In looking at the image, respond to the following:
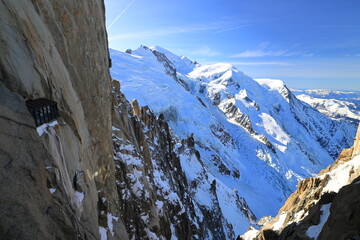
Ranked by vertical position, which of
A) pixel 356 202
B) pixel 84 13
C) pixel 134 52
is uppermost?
pixel 134 52

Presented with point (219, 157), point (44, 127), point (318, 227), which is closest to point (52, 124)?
point (44, 127)

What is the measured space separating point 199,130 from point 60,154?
102 metres

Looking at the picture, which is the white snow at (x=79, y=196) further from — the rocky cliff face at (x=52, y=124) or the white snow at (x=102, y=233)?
the white snow at (x=102, y=233)

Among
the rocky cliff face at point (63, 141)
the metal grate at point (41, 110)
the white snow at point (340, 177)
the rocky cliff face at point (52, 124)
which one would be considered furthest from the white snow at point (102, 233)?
the white snow at point (340, 177)

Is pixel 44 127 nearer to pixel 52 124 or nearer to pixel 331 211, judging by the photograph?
pixel 52 124

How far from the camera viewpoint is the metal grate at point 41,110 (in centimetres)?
660

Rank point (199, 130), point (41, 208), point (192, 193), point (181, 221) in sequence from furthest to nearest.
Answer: point (199, 130) < point (192, 193) < point (181, 221) < point (41, 208)

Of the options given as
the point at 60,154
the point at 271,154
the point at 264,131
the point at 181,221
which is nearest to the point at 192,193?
the point at 181,221

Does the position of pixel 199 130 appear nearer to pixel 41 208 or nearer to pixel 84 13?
pixel 84 13

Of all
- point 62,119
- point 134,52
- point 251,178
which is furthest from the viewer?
point 134,52

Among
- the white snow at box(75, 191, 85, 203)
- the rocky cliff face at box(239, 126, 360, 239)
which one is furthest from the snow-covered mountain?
the white snow at box(75, 191, 85, 203)

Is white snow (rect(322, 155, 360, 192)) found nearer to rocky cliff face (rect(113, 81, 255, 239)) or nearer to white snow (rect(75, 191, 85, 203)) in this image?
rocky cliff face (rect(113, 81, 255, 239))

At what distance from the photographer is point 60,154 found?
7797 mm

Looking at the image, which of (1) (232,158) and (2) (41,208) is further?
(1) (232,158)
